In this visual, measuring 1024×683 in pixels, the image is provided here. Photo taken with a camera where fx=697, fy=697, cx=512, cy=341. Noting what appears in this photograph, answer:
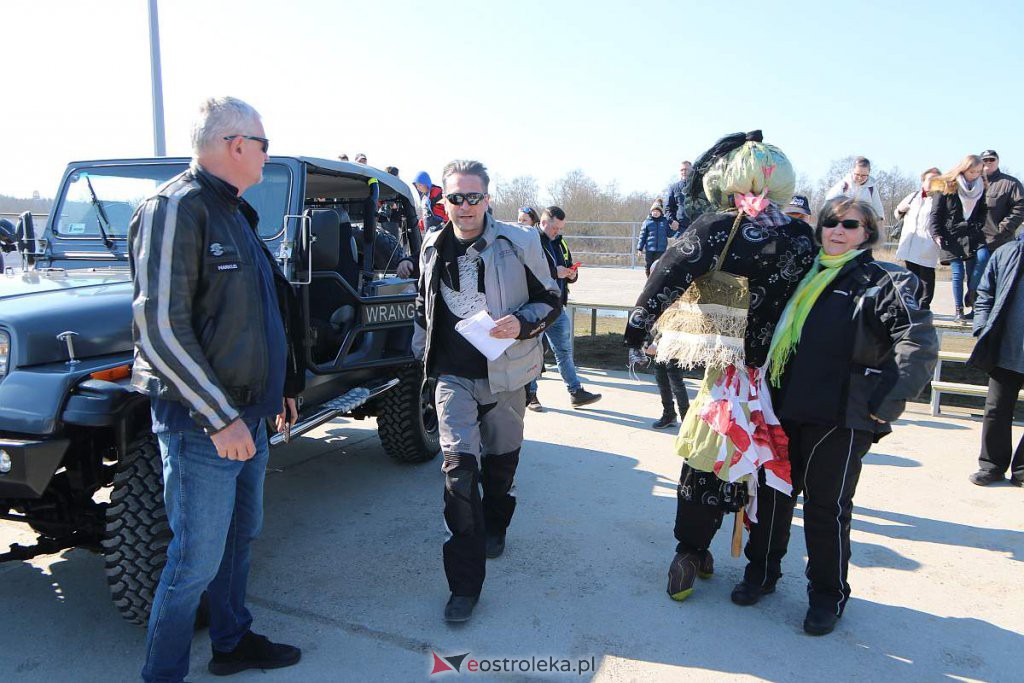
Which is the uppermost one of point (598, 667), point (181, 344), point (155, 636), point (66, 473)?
point (181, 344)

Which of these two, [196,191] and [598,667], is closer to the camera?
[196,191]

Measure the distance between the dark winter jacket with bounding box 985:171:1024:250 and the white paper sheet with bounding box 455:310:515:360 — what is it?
6.28 meters

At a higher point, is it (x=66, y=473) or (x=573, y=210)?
(x=573, y=210)

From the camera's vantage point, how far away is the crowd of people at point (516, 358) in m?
2.04

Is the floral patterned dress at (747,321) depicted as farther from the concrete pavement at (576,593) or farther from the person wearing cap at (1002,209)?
the person wearing cap at (1002,209)

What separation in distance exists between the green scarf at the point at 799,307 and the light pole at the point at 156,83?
8.11 metres

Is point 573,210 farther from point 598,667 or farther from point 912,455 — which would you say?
point 598,667

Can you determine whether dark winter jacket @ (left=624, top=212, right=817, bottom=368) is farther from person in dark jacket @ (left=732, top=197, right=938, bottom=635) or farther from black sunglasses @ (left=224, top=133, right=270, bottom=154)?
black sunglasses @ (left=224, top=133, right=270, bottom=154)

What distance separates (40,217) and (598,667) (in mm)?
5072

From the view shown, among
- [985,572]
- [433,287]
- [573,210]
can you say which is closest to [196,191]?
[433,287]

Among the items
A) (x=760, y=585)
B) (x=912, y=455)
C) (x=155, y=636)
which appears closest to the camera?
(x=155, y=636)

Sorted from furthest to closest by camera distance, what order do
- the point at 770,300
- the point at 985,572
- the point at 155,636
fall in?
the point at 985,572 < the point at 770,300 < the point at 155,636

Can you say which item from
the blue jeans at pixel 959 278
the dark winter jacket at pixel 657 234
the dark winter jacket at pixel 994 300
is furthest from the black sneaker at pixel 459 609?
the dark winter jacket at pixel 657 234

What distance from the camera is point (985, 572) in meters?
3.38
